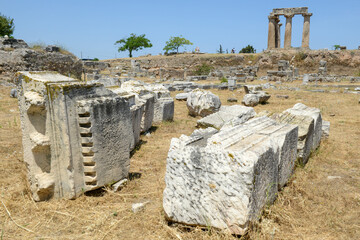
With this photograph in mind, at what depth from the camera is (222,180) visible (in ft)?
7.68

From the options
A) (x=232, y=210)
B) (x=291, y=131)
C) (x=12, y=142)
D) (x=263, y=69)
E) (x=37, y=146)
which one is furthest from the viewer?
(x=263, y=69)

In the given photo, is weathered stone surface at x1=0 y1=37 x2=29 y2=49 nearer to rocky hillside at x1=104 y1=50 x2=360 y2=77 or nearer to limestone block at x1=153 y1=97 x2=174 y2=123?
limestone block at x1=153 y1=97 x2=174 y2=123

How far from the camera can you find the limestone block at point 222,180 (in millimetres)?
2260

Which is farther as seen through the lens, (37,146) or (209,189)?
(37,146)

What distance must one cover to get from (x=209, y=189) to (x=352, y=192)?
2048 millimetres

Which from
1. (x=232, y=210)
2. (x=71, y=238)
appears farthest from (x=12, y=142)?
(x=232, y=210)

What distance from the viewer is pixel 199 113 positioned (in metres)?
8.41

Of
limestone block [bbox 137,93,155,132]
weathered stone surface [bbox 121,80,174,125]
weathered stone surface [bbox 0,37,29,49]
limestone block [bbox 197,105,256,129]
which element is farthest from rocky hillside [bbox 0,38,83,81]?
limestone block [bbox 197,105,256,129]

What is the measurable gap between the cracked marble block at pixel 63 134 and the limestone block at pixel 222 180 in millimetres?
1033

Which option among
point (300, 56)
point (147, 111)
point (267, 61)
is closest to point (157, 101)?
point (147, 111)

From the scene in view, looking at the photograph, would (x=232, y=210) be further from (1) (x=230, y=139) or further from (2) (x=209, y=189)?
(1) (x=230, y=139)

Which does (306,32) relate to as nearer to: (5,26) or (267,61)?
(267,61)

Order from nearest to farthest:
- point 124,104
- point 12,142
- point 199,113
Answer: point 124,104 < point 12,142 < point 199,113

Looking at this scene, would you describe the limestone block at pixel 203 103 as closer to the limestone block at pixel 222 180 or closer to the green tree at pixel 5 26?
the limestone block at pixel 222 180
